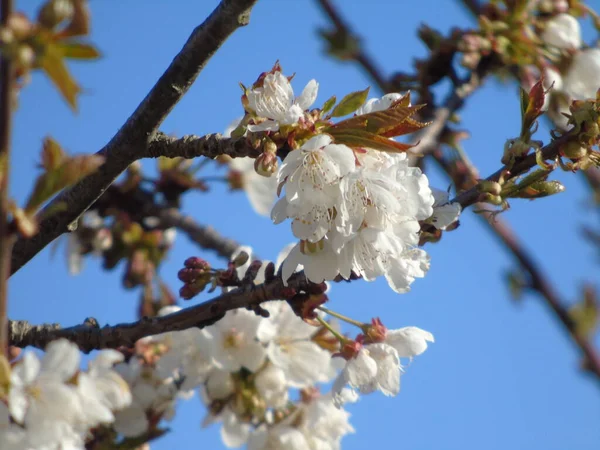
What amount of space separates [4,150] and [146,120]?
0.56 metres

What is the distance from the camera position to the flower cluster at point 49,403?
1237 mm

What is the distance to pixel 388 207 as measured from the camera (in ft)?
4.61

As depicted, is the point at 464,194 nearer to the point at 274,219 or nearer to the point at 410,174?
the point at 410,174

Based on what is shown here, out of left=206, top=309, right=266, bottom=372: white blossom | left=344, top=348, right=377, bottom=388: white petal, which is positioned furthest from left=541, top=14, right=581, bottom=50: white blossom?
left=344, top=348, right=377, bottom=388: white petal

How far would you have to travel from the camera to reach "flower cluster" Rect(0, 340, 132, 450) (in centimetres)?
124

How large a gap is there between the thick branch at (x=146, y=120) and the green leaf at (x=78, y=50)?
1.37 feet

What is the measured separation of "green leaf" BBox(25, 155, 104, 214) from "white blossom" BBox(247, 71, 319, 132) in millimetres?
417

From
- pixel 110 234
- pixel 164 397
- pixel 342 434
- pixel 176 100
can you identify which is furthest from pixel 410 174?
pixel 110 234

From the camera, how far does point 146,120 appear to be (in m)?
1.51

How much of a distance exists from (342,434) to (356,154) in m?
1.23

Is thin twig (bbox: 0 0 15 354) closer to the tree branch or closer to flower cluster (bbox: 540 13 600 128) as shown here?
the tree branch

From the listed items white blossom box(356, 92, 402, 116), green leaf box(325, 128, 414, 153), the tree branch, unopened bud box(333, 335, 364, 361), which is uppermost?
white blossom box(356, 92, 402, 116)

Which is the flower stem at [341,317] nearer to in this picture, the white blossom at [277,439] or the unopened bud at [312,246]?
the unopened bud at [312,246]

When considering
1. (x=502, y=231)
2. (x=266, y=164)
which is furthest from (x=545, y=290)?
(x=266, y=164)
